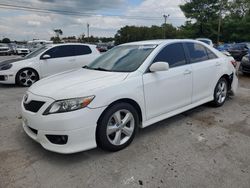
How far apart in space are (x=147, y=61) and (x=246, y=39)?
4094cm

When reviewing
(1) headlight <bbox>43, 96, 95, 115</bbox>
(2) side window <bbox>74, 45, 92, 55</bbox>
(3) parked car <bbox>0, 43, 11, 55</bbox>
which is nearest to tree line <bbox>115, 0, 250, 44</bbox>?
(3) parked car <bbox>0, 43, 11, 55</bbox>

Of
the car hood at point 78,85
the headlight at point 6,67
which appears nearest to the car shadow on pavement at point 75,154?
the car hood at point 78,85

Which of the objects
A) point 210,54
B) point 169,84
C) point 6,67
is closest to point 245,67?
point 210,54

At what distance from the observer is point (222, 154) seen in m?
2.92

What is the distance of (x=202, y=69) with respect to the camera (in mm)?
4203

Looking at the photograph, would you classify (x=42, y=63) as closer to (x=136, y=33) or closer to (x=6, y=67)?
(x=6, y=67)

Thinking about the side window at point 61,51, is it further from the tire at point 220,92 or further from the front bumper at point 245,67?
the front bumper at point 245,67

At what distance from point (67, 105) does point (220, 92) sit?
3.51 metres

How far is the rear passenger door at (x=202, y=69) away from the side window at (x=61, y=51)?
5387 mm

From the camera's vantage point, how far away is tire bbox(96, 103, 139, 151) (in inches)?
111

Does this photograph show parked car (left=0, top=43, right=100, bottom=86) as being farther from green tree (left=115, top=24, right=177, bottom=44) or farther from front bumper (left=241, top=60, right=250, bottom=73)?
green tree (left=115, top=24, right=177, bottom=44)

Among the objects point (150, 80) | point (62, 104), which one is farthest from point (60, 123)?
point (150, 80)

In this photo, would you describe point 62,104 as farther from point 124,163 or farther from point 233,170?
point 233,170

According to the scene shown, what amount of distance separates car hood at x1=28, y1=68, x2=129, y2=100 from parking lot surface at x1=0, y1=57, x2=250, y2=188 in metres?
0.83
